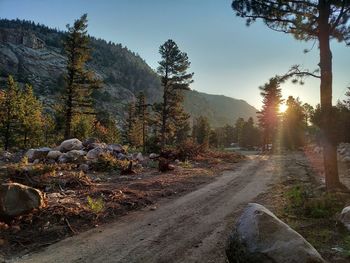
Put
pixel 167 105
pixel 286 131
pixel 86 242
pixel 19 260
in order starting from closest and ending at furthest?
pixel 19 260 < pixel 86 242 < pixel 167 105 < pixel 286 131

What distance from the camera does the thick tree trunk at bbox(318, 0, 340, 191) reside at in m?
12.1

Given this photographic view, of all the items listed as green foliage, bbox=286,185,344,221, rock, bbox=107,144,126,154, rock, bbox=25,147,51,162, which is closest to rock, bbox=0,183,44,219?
green foliage, bbox=286,185,344,221

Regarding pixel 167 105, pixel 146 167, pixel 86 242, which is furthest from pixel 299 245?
pixel 167 105

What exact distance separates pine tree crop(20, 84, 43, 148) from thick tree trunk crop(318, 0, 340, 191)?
155 ft

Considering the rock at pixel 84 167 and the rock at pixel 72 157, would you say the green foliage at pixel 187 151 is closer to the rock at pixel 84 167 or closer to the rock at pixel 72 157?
the rock at pixel 72 157

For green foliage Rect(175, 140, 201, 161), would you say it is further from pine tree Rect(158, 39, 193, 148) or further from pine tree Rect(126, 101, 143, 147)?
pine tree Rect(126, 101, 143, 147)

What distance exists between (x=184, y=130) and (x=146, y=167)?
7578 cm

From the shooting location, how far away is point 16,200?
8.72 m

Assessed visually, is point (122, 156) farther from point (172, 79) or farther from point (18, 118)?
point (18, 118)

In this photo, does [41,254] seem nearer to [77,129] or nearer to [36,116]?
[36,116]

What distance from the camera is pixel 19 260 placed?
6.68 metres

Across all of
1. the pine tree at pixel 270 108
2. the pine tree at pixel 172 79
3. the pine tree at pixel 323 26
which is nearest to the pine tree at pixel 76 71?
the pine tree at pixel 172 79

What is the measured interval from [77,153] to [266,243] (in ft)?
53.8

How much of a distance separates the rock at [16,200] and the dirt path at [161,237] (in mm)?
1686
